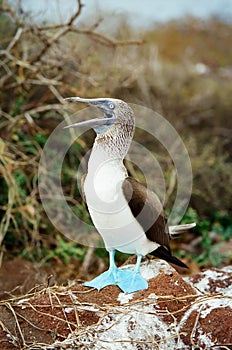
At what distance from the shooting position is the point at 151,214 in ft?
7.86

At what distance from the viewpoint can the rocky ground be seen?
2055 mm

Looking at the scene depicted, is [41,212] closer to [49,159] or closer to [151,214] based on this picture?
[49,159]

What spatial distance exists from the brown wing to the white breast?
2cm

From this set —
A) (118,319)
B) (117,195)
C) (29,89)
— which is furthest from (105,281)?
(29,89)

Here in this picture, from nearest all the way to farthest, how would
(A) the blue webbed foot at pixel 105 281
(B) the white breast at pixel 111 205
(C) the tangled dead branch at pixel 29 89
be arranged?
(B) the white breast at pixel 111 205 → (A) the blue webbed foot at pixel 105 281 → (C) the tangled dead branch at pixel 29 89

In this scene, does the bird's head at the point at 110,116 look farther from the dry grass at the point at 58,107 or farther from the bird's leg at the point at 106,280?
the dry grass at the point at 58,107

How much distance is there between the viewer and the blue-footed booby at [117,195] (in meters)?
2.26

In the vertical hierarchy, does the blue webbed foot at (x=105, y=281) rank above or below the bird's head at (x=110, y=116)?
below

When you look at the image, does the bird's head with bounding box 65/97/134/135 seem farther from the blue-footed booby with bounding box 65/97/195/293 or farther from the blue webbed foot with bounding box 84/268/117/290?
the blue webbed foot with bounding box 84/268/117/290

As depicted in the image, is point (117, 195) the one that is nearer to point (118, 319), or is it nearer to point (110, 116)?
point (110, 116)

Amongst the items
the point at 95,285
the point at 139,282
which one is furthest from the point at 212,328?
the point at 95,285

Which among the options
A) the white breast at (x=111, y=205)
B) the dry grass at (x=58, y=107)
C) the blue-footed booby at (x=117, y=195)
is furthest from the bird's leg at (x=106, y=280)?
the dry grass at (x=58, y=107)

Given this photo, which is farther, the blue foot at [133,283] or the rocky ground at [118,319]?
the blue foot at [133,283]

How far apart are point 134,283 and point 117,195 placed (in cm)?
38
